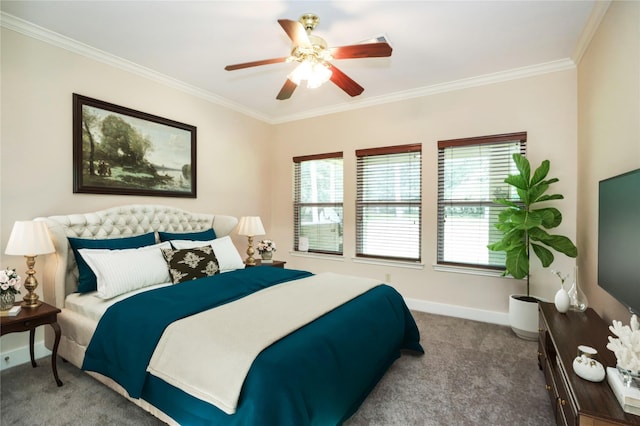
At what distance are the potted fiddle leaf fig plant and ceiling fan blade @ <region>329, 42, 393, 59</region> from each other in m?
1.92

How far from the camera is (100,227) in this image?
9.80 ft

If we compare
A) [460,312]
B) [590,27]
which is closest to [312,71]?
[590,27]

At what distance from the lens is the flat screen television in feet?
5.21

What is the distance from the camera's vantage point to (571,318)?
7.24 feet

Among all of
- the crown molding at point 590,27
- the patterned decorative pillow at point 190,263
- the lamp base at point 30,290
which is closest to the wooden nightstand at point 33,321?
the lamp base at point 30,290

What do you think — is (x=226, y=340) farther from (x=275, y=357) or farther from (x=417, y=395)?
(x=417, y=395)

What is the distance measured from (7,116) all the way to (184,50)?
1.54 meters

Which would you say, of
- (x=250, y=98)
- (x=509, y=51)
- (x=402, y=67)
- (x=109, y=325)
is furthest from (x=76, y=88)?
(x=509, y=51)

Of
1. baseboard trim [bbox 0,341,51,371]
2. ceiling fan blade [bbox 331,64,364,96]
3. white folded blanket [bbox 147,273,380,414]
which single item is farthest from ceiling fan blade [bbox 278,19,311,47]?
baseboard trim [bbox 0,341,51,371]

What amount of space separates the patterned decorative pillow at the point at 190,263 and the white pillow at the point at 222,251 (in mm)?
148

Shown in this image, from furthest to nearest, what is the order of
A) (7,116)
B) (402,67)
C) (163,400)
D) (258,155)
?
1. (258,155)
2. (402,67)
3. (7,116)
4. (163,400)

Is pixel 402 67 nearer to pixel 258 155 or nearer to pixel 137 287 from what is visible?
pixel 258 155

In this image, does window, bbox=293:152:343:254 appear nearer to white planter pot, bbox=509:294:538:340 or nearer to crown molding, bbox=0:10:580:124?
crown molding, bbox=0:10:580:124

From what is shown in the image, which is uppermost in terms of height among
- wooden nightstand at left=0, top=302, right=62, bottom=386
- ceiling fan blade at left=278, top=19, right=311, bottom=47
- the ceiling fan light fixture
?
ceiling fan blade at left=278, top=19, right=311, bottom=47
